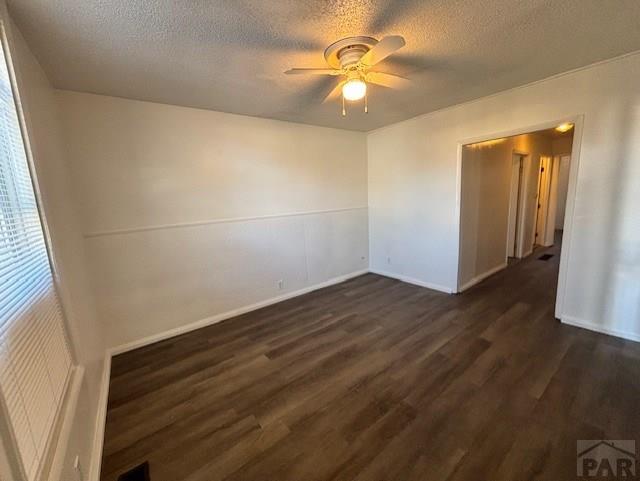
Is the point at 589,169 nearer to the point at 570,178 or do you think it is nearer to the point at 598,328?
the point at 570,178

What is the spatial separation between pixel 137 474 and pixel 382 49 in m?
2.84

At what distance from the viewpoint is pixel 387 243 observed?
4.55m

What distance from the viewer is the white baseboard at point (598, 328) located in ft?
8.10

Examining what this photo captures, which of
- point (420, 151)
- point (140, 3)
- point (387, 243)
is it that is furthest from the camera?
point (387, 243)

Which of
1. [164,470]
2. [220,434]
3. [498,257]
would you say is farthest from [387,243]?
[164,470]

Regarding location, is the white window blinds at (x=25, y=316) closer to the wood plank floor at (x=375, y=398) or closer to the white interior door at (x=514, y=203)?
the wood plank floor at (x=375, y=398)

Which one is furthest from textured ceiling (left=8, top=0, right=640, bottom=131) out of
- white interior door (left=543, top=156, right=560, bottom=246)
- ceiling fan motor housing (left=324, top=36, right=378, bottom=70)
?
white interior door (left=543, top=156, right=560, bottom=246)

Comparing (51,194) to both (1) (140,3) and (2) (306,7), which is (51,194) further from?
(2) (306,7)

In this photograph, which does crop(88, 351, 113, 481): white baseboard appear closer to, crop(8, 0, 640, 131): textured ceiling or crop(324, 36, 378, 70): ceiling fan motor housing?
crop(8, 0, 640, 131): textured ceiling

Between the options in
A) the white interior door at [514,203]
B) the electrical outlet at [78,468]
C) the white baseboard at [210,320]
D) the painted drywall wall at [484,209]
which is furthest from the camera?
the white interior door at [514,203]

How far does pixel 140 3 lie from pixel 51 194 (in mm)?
1214
